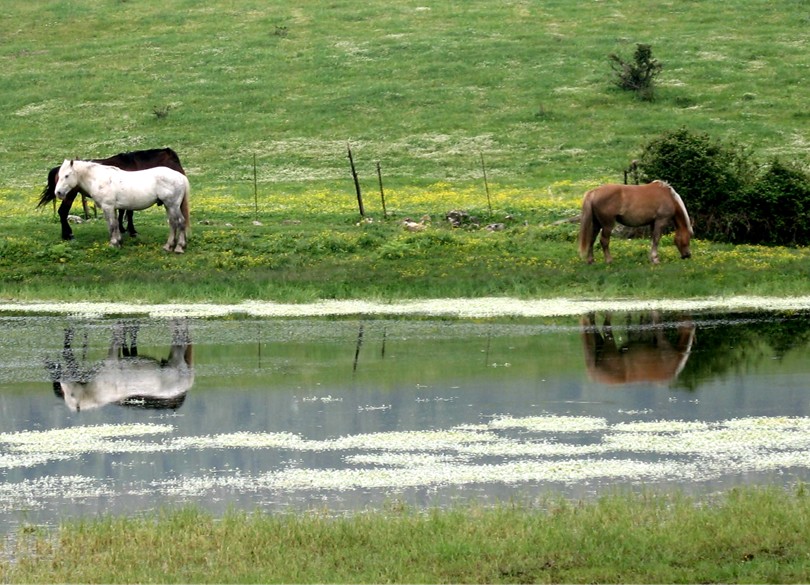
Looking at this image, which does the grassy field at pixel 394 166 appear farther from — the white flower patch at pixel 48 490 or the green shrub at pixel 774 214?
the green shrub at pixel 774 214

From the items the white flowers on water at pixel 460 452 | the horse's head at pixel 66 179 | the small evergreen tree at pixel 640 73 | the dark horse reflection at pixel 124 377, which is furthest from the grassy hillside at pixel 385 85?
the white flowers on water at pixel 460 452

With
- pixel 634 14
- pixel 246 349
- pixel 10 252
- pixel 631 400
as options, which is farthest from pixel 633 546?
pixel 634 14

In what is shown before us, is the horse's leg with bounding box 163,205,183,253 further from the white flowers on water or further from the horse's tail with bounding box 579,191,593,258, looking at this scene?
the white flowers on water

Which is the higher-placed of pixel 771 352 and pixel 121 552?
pixel 121 552

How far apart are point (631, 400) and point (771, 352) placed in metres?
4.67

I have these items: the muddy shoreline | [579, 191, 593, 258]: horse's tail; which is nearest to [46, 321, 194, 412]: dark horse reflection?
the muddy shoreline

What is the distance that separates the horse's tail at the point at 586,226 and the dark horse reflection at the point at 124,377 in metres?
11.3

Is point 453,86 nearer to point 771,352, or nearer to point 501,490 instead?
point 771,352

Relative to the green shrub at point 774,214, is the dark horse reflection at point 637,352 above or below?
above

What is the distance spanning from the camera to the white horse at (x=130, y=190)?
115 feet

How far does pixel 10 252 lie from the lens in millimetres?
34938

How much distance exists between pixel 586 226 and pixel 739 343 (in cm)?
986

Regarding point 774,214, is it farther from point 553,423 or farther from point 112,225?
point 553,423

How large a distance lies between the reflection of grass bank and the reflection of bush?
299 inches
